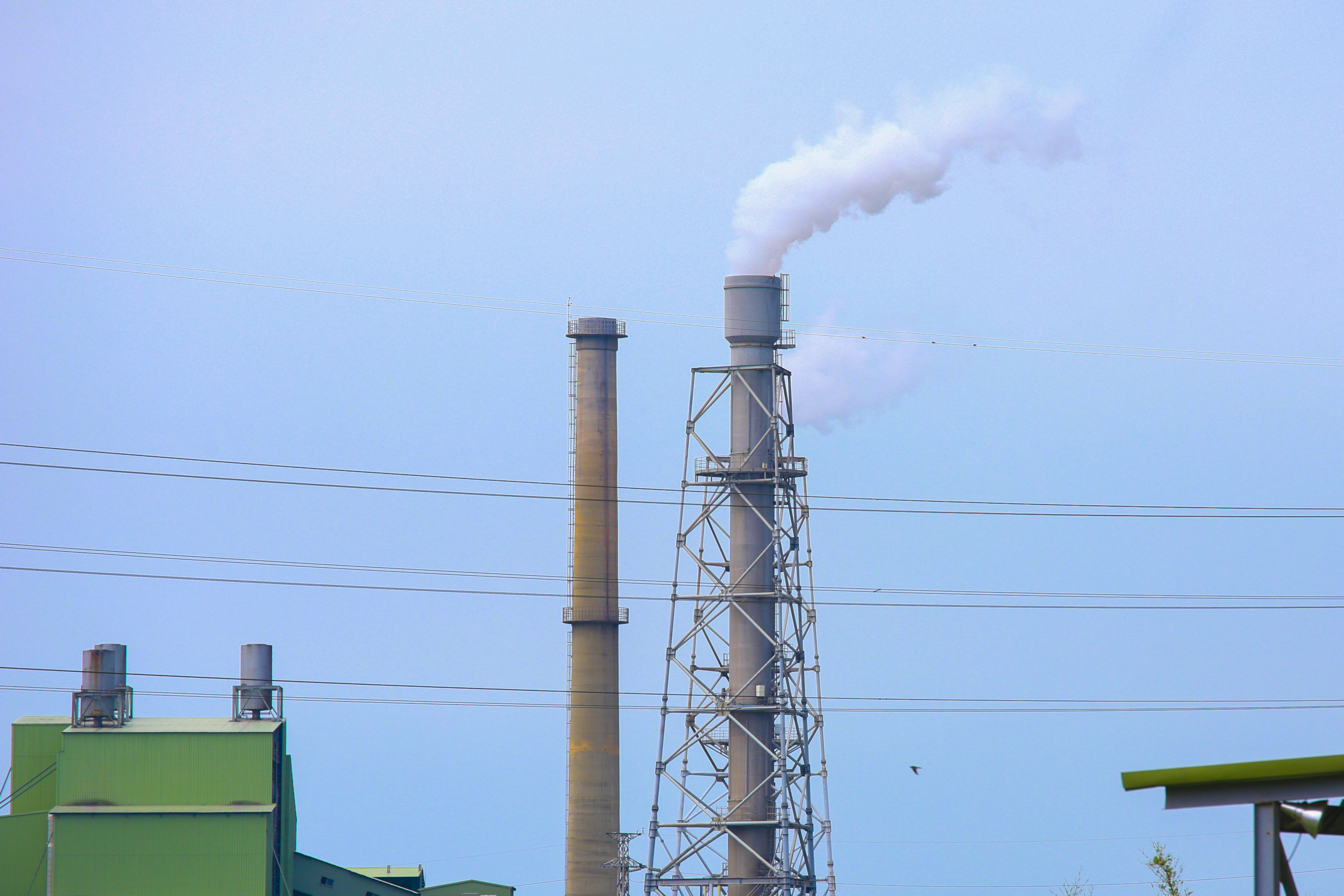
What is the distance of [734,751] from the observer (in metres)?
34.5

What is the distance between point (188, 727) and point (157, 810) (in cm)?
209

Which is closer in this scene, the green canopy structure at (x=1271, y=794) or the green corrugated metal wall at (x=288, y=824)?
the green canopy structure at (x=1271, y=794)

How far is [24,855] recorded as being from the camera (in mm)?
37469

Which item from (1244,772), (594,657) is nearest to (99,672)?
(594,657)

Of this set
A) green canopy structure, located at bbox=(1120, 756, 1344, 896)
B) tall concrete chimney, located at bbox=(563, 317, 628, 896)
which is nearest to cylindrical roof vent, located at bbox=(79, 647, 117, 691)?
tall concrete chimney, located at bbox=(563, 317, 628, 896)

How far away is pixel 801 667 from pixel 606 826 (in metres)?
11.1

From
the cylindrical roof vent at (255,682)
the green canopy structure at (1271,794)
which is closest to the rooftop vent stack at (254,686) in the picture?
the cylindrical roof vent at (255,682)

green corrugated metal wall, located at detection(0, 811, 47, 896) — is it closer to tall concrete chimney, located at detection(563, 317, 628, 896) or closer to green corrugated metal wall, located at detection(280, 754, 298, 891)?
green corrugated metal wall, located at detection(280, 754, 298, 891)

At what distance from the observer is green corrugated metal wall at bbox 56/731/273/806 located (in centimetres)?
3644

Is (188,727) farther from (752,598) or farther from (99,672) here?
(752,598)

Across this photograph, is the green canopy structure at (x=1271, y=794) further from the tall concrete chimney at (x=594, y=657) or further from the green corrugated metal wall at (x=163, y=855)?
the tall concrete chimney at (x=594, y=657)

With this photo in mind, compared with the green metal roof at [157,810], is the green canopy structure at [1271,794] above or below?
above

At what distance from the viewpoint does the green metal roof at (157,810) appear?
36156mm

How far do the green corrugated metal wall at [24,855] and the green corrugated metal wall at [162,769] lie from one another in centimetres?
137
